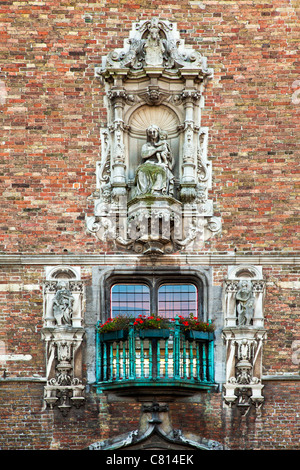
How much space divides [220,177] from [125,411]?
4.54 meters

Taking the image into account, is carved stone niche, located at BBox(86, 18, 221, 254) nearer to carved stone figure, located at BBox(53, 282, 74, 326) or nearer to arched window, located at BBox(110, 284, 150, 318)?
arched window, located at BBox(110, 284, 150, 318)

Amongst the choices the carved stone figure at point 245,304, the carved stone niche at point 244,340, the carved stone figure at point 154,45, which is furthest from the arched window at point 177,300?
the carved stone figure at point 154,45

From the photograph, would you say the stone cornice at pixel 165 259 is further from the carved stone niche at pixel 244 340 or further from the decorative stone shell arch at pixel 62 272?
the carved stone niche at pixel 244 340

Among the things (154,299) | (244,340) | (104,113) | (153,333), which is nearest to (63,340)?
(153,333)

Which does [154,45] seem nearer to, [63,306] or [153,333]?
[63,306]

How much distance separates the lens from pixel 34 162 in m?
21.1

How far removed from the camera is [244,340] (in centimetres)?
2017

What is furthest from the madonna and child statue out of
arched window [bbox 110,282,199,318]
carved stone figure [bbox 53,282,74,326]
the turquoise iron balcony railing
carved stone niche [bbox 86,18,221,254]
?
the turquoise iron balcony railing

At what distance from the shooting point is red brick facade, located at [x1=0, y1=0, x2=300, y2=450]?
2009 centimetres

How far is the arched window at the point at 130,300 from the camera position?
20.7 meters

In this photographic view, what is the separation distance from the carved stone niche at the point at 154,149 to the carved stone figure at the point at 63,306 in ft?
4.12

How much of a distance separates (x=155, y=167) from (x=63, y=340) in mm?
3468

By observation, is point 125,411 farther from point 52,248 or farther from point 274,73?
point 274,73

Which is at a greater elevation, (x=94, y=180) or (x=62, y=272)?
(x=94, y=180)
